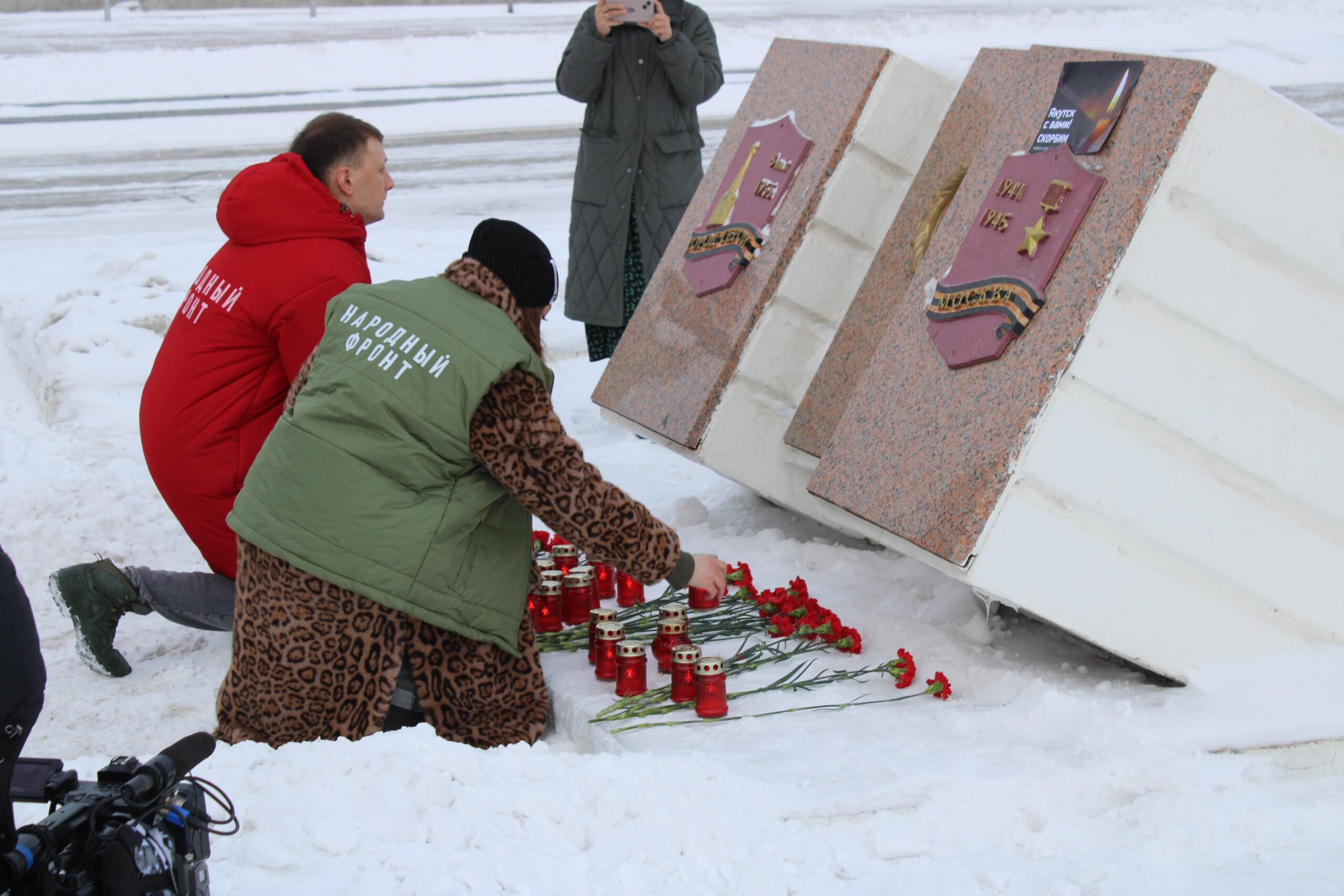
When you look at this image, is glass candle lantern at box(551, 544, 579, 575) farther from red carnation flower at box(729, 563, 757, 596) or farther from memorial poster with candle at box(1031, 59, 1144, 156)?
memorial poster with candle at box(1031, 59, 1144, 156)

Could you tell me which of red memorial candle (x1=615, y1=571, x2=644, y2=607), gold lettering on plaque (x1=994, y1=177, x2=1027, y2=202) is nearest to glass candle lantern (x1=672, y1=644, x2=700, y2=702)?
red memorial candle (x1=615, y1=571, x2=644, y2=607)

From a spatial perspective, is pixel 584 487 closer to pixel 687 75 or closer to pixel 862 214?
pixel 862 214

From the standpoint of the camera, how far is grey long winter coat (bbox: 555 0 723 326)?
5203 millimetres

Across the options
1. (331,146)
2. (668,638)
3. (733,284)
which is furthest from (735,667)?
(331,146)

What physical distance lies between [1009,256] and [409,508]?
1617mm

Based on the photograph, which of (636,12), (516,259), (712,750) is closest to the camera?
(516,259)

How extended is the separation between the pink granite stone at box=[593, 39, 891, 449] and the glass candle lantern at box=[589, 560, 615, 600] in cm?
50

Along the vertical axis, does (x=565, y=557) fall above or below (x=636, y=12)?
below

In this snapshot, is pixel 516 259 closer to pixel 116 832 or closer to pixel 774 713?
pixel 774 713

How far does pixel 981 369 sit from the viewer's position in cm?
334

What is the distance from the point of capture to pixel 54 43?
16.5m

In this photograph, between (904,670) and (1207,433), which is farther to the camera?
(904,670)

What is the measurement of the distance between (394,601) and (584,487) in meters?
0.47

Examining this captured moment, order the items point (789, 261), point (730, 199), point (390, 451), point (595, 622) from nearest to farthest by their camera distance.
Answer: point (390, 451)
point (595, 622)
point (789, 261)
point (730, 199)
